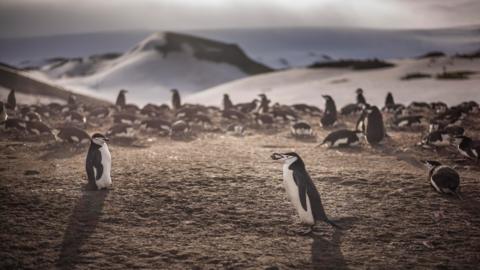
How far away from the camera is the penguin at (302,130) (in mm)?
15062

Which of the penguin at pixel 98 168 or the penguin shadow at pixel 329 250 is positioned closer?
the penguin shadow at pixel 329 250

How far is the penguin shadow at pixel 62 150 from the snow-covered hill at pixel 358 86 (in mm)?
18856

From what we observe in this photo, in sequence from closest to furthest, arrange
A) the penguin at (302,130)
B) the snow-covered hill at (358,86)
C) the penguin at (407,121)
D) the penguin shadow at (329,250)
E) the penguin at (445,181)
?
the penguin shadow at (329,250)
the penguin at (445,181)
the penguin at (302,130)
the penguin at (407,121)
the snow-covered hill at (358,86)

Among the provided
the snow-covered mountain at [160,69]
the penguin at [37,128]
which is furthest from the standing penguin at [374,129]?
the snow-covered mountain at [160,69]

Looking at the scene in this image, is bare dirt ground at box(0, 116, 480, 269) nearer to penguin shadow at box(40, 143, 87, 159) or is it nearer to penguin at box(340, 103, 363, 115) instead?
penguin shadow at box(40, 143, 87, 159)

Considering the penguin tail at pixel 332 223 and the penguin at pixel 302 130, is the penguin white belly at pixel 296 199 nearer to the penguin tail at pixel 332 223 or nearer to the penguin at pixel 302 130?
the penguin tail at pixel 332 223

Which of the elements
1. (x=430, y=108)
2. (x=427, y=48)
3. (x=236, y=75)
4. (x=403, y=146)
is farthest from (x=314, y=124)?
(x=427, y=48)

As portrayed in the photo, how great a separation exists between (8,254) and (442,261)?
5.26 meters

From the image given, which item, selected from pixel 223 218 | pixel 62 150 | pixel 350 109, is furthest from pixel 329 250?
pixel 350 109

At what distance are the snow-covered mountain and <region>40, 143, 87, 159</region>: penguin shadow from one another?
2914 centimetres

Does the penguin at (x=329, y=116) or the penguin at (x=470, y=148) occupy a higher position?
the penguin at (x=329, y=116)

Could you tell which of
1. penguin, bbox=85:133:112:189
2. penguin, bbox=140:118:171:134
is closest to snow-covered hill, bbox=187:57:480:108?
penguin, bbox=140:118:171:134

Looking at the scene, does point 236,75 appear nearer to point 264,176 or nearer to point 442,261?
point 264,176

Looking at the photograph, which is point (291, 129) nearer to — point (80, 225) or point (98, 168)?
point (98, 168)
